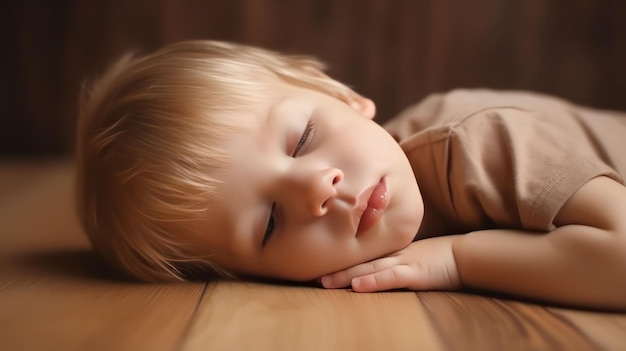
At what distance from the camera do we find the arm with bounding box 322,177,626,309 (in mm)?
770

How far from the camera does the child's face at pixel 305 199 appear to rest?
2.73 feet

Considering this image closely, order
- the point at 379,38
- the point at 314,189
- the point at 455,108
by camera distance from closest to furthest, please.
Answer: the point at 314,189 → the point at 455,108 → the point at 379,38

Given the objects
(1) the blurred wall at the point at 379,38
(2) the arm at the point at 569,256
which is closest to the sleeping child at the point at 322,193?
(2) the arm at the point at 569,256

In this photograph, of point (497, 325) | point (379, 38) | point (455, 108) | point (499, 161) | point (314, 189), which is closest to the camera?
point (497, 325)

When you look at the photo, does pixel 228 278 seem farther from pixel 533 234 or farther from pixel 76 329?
pixel 533 234

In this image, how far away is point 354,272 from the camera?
2.83 ft

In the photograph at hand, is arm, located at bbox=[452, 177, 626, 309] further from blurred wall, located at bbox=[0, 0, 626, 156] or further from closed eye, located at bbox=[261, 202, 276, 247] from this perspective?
blurred wall, located at bbox=[0, 0, 626, 156]

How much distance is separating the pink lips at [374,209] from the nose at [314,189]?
0.15 feet

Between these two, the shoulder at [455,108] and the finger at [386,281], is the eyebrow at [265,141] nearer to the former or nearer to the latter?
the finger at [386,281]

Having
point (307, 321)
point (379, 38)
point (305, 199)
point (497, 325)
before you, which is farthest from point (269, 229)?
point (379, 38)

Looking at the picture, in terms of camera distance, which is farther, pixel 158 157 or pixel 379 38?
pixel 379 38

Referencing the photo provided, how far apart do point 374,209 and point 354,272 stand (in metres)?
0.08

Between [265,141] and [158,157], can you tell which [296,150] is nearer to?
[265,141]

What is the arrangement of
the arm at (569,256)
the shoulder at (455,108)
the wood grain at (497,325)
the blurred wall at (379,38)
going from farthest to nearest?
the blurred wall at (379,38), the shoulder at (455,108), the arm at (569,256), the wood grain at (497,325)
